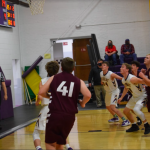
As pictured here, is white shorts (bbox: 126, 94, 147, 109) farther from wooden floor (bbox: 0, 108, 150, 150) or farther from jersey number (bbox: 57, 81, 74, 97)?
jersey number (bbox: 57, 81, 74, 97)

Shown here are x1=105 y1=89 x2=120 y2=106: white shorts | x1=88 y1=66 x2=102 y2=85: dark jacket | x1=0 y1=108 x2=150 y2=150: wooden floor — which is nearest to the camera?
x1=0 y1=108 x2=150 y2=150: wooden floor

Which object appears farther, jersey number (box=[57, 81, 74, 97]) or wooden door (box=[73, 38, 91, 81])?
wooden door (box=[73, 38, 91, 81])

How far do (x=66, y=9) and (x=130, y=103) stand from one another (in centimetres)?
838

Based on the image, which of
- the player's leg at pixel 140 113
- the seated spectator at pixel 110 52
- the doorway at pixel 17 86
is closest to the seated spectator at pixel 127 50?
the seated spectator at pixel 110 52

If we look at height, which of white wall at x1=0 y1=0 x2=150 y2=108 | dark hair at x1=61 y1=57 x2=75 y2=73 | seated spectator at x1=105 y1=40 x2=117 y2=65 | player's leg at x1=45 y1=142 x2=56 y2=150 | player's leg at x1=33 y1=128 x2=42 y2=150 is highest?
white wall at x1=0 y1=0 x2=150 y2=108

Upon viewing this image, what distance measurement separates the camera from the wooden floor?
5006 mm

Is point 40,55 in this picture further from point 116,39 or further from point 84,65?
point 116,39

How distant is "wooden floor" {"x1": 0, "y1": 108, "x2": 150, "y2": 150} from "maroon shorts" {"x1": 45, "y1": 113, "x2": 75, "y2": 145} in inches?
63.6

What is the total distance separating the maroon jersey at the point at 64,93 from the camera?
3.44 m

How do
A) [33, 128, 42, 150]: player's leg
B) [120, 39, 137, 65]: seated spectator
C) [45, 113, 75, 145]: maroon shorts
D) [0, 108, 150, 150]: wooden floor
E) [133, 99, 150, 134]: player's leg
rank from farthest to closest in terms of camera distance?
[120, 39, 137, 65]: seated spectator < [133, 99, 150, 134]: player's leg < [0, 108, 150, 150]: wooden floor < [33, 128, 42, 150]: player's leg < [45, 113, 75, 145]: maroon shorts

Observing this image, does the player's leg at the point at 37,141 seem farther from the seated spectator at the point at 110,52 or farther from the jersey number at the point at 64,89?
the seated spectator at the point at 110,52

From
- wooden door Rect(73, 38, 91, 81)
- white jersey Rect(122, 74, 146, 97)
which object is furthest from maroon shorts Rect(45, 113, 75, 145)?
wooden door Rect(73, 38, 91, 81)

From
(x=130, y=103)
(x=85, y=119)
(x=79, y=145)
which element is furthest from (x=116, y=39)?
(x=79, y=145)

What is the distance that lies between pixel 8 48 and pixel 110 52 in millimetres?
4571
